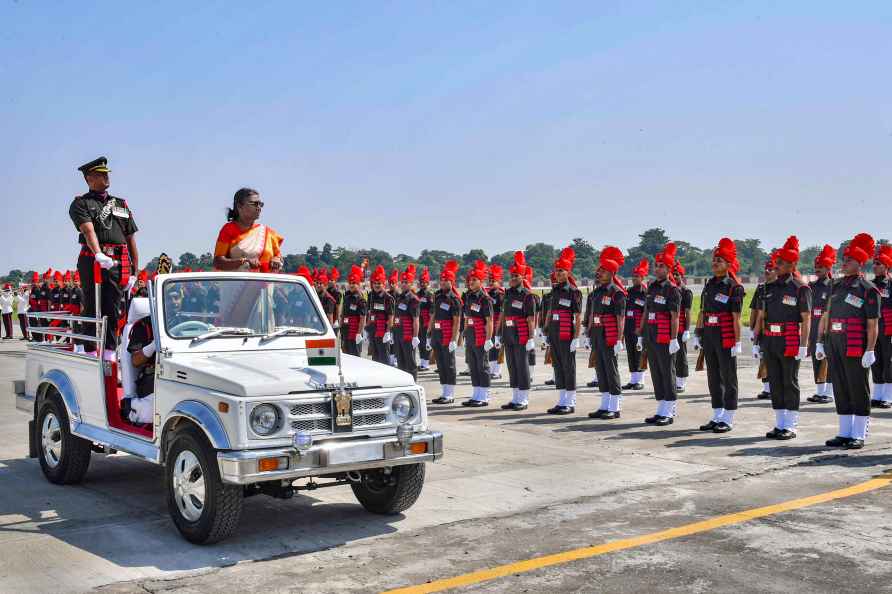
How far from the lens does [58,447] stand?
27.6 feet

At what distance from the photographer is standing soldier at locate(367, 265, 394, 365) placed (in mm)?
17641

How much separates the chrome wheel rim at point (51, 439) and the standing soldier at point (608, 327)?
279 inches

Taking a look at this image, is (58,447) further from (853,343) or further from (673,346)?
(853,343)

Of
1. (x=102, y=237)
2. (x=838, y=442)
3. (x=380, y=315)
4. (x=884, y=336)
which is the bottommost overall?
(x=838, y=442)

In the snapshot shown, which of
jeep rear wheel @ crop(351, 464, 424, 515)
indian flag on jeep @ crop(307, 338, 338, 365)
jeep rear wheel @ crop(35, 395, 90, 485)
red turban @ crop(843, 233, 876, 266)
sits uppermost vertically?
red turban @ crop(843, 233, 876, 266)

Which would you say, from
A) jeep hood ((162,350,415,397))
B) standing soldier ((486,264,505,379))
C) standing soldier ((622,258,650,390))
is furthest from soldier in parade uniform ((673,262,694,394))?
jeep hood ((162,350,415,397))

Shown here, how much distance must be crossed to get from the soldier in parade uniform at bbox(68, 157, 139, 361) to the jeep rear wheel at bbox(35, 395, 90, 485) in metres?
0.69

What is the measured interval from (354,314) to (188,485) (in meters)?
12.2

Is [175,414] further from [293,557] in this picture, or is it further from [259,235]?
[259,235]

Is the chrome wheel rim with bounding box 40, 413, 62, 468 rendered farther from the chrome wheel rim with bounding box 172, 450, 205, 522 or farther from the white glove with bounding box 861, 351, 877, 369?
the white glove with bounding box 861, 351, 877, 369

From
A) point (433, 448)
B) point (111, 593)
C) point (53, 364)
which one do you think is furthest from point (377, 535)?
point (53, 364)

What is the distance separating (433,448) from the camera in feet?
21.9

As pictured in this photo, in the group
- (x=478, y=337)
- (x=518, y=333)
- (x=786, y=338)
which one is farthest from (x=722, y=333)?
(x=478, y=337)

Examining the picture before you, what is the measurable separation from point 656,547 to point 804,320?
5.40 m
